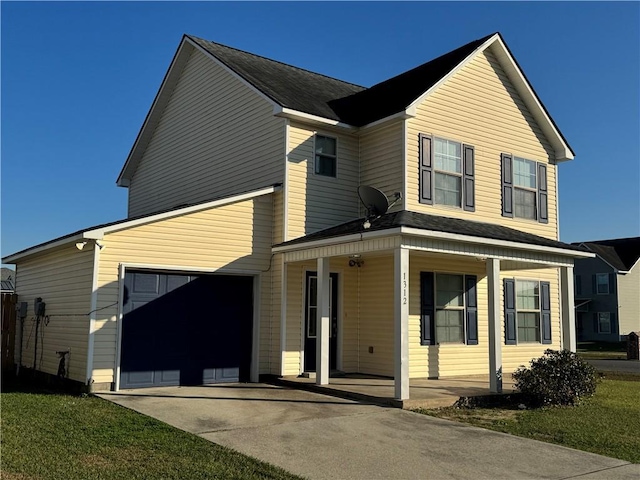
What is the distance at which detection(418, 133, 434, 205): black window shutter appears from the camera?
12883 millimetres

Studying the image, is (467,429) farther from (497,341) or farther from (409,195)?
(409,195)

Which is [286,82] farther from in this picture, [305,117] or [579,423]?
[579,423]

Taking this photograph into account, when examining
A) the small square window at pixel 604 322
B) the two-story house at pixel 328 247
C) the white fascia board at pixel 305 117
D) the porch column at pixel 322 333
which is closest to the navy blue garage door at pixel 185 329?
the two-story house at pixel 328 247

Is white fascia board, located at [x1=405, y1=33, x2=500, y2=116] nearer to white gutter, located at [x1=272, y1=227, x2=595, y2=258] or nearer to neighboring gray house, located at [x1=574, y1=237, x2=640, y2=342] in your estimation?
white gutter, located at [x1=272, y1=227, x2=595, y2=258]

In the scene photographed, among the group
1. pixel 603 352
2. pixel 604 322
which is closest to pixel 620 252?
pixel 604 322

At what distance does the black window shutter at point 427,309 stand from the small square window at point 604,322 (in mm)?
34044

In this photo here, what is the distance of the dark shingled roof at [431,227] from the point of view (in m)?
10.5

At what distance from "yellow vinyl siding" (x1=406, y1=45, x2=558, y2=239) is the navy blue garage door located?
4.27 metres

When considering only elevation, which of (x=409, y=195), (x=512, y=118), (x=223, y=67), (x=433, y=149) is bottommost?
(x=409, y=195)

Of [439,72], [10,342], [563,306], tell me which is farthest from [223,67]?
[563,306]

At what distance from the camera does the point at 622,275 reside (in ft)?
138

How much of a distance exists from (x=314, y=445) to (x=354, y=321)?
631 centimetres

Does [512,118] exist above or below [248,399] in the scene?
above

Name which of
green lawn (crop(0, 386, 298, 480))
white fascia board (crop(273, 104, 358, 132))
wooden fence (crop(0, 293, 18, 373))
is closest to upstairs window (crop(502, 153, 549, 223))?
white fascia board (crop(273, 104, 358, 132))
